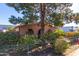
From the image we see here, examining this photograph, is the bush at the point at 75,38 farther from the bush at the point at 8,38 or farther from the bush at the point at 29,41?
the bush at the point at 8,38

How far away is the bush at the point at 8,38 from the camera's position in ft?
12.4

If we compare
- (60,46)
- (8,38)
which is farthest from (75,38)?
(8,38)

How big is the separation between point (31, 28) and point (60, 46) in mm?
398

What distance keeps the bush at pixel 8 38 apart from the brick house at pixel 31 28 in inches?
3.0

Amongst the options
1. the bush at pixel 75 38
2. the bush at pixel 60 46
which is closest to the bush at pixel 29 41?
the bush at pixel 60 46

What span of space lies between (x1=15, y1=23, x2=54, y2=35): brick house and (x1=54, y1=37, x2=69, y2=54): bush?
169mm

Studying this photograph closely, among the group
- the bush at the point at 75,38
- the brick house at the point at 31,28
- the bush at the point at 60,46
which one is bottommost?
the bush at the point at 60,46

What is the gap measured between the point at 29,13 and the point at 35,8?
0.09 metres

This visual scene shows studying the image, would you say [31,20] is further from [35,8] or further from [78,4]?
[78,4]

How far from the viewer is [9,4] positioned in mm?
3791

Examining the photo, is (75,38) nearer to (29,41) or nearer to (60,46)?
Result: (60,46)

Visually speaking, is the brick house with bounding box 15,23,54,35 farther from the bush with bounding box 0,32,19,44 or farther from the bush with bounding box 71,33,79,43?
the bush with bounding box 71,33,79,43

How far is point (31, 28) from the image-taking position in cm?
381

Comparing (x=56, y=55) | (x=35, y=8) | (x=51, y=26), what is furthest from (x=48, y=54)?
(x=35, y=8)
